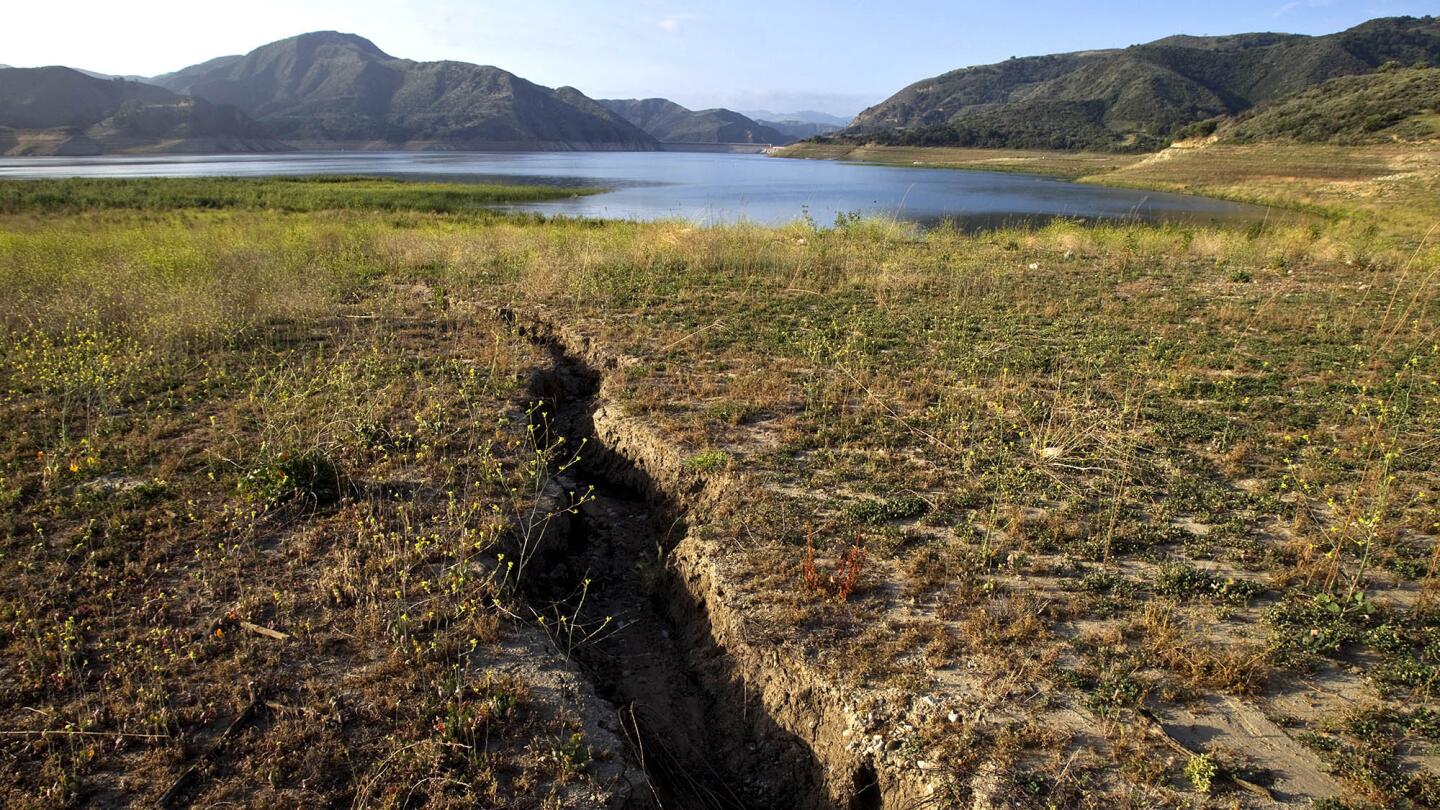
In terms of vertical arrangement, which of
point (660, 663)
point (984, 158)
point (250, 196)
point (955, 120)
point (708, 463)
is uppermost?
point (955, 120)

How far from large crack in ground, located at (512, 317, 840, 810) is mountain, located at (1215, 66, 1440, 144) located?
58209 mm

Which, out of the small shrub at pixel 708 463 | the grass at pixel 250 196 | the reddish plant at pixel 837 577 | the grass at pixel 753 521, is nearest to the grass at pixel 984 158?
the grass at pixel 250 196

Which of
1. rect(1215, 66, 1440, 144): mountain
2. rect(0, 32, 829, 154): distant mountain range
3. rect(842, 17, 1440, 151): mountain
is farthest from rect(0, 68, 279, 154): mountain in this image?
rect(1215, 66, 1440, 144): mountain

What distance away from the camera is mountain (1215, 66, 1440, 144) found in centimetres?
4550

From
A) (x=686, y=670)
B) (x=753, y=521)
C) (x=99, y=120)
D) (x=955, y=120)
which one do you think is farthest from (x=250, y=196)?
(x=955, y=120)

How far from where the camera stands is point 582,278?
42.2ft

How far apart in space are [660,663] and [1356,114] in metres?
71.1

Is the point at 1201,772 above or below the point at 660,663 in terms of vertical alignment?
above

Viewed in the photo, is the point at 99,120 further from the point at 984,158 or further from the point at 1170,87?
the point at 1170,87

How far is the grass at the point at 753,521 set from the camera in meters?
3.25

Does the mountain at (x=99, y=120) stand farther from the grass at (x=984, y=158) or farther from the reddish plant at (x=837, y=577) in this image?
the reddish plant at (x=837, y=577)

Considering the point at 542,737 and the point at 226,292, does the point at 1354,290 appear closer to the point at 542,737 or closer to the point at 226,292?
the point at 542,737

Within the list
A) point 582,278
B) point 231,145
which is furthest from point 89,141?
point 582,278

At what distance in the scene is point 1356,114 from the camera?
51250 millimetres
